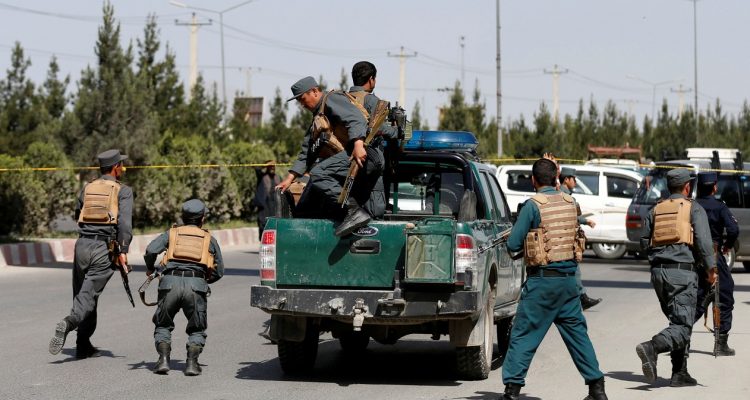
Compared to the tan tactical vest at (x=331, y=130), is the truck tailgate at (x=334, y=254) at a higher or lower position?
lower

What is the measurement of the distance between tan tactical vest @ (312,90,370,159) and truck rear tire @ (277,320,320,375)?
4.35ft

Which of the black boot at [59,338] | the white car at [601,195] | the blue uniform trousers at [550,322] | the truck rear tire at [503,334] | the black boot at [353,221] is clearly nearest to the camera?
the blue uniform trousers at [550,322]

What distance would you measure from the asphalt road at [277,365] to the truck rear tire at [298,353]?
0.13m

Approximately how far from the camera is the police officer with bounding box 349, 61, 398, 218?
32.6ft

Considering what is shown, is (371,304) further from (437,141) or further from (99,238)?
(99,238)

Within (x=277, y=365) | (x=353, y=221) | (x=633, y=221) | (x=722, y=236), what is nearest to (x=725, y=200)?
(x=633, y=221)

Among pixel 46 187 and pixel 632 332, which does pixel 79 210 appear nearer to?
pixel 632 332

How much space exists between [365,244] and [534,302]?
1597 millimetres

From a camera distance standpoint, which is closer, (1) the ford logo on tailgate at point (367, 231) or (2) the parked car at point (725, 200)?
(1) the ford logo on tailgate at point (367, 231)

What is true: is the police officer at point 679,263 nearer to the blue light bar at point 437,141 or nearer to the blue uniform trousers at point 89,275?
the blue light bar at point 437,141

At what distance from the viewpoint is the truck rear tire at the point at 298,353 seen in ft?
33.6

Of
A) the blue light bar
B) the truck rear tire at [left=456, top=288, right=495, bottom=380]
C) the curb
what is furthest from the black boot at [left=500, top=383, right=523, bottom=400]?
the curb

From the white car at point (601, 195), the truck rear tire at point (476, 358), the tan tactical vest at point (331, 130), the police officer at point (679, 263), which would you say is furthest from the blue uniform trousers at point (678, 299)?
the white car at point (601, 195)

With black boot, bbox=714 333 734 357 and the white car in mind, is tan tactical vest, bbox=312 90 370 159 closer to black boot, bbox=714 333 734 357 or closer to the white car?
black boot, bbox=714 333 734 357
